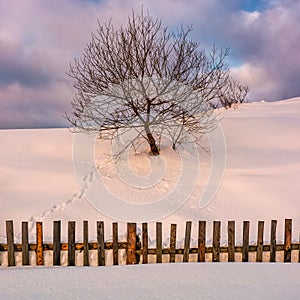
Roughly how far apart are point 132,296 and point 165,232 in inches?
151

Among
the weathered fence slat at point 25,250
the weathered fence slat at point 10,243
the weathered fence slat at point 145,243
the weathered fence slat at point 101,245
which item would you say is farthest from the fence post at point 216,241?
the weathered fence slat at point 10,243

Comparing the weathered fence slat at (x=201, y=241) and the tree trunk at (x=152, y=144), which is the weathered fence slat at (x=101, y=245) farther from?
the tree trunk at (x=152, y=144)

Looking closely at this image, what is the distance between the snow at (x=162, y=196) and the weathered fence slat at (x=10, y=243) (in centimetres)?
56

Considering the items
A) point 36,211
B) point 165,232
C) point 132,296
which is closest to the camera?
point 132,296

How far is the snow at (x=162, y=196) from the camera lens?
12.1 ft

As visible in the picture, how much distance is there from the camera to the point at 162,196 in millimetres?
9117

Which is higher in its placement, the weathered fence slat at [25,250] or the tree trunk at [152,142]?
the tree trunk at [152,142]

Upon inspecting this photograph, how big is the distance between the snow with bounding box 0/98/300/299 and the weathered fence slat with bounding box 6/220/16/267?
564 mm

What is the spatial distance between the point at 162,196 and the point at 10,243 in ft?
14.4

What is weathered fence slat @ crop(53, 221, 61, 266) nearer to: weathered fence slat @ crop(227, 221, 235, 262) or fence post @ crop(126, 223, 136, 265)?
fence post @ crop(126, 223, 136, 265)

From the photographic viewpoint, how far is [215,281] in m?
3.87

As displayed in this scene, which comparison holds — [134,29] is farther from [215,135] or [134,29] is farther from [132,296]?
[132,296]

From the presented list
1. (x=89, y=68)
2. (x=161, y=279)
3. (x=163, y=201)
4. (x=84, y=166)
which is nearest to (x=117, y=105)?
(x=89, y=68)

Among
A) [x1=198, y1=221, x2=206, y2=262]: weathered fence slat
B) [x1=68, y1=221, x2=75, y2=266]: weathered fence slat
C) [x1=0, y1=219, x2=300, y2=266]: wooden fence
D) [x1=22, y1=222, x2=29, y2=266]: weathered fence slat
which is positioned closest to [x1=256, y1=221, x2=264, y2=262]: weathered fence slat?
[x1=0, y1=219, x2=300, y2=266]: wooden fence
